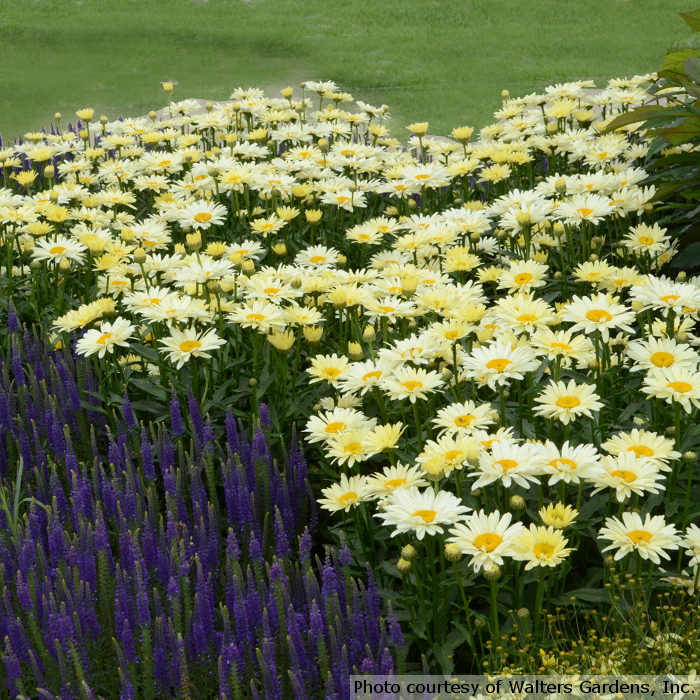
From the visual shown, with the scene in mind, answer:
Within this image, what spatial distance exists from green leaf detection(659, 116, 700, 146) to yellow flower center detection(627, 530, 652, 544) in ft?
8.32

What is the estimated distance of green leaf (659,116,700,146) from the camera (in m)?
4.05

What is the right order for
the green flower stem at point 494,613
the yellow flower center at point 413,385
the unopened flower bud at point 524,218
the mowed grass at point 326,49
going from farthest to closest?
1. the mowed grass at point 326,49
2. the unopened flower bud at point 524,218
3. the yellow flower center at point 413,385
4. the green flower stem at point 494,613

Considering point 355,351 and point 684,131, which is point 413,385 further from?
point 684,131

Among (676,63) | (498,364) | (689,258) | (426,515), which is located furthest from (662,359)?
(676,63)

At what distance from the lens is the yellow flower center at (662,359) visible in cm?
268

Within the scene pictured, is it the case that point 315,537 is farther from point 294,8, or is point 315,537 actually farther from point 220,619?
point 294,8

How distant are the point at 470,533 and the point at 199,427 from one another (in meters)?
1.43

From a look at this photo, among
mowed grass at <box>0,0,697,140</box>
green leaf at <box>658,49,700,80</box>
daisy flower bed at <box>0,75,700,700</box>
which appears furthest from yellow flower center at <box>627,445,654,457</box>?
mowed grass at <box>0,0,697,140</box>

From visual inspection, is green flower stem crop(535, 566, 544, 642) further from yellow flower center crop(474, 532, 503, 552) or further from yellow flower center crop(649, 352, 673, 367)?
yellow flower center crop(649, 352, 673, 367)

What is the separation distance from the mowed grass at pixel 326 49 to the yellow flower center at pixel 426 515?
8699mm

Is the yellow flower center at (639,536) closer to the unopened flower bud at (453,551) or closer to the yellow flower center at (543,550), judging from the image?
the yellow flower center at (543,550)

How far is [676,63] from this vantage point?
4398 mm

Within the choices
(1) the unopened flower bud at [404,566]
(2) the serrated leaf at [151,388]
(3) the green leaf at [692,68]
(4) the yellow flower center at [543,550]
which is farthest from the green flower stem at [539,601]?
(3) the green leaf at [692,68]

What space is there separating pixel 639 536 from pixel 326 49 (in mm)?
12413
